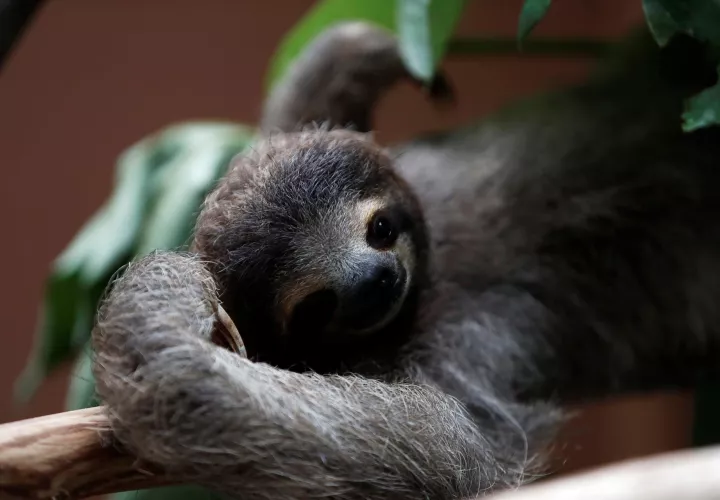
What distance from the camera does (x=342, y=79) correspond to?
219cm

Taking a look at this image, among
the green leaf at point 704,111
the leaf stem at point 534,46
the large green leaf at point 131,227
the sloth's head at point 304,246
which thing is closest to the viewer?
the green leaf at point 704,111

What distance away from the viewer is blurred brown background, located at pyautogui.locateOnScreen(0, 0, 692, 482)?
113 inches

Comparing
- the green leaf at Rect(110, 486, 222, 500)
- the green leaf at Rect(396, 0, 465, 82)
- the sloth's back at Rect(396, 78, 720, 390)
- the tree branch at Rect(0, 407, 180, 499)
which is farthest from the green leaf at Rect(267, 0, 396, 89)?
the tree branch at Rect(0, 407, 180, 499)

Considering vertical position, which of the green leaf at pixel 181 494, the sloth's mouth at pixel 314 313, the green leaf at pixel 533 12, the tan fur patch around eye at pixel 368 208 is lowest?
the green leaf at pixel 181 494

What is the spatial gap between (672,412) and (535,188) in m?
1.66

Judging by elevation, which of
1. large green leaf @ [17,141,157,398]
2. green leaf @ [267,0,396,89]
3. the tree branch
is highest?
green leaf @ [267,0,396,89]

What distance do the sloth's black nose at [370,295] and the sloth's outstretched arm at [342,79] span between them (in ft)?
2.87

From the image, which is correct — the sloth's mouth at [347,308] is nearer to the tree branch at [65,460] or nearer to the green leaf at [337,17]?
the tree branch at [65,460]

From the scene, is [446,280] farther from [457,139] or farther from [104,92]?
[104,92]

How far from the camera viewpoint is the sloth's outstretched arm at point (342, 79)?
2150mm

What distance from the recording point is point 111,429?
0.97 meters

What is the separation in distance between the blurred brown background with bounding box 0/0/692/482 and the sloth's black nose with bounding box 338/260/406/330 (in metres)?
1.71

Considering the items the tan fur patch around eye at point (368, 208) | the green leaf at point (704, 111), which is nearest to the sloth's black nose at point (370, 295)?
the tan fur patch around eye at point (368, 208)

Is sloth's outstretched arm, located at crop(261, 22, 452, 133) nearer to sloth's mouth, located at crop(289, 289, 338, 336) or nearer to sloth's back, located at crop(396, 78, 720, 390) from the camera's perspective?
sloth's back, located at crop(396, 78, 720, 390)
